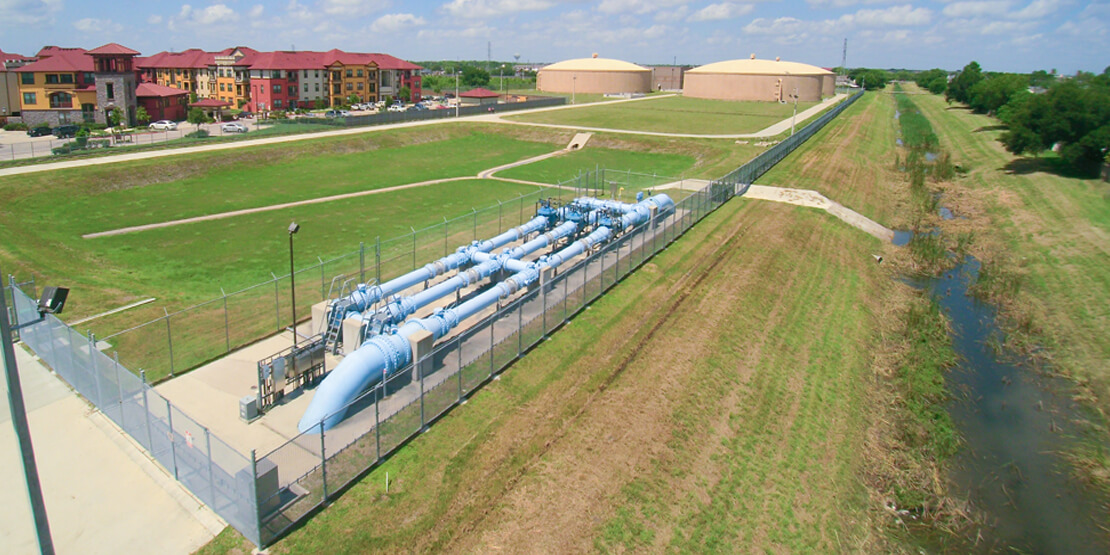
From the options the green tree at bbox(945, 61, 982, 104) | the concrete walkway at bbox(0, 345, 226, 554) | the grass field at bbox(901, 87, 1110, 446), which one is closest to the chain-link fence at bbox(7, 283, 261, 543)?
the concrete walkway at bbox(0, 345, 226, 554)

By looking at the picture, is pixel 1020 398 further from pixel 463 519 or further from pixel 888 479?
pixel 463 519

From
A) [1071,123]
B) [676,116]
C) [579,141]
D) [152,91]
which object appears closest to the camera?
[1071,123]

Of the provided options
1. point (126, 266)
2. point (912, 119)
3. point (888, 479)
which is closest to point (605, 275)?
point (888, 479)

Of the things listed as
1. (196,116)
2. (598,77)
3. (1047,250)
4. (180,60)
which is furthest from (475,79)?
(1047,250)

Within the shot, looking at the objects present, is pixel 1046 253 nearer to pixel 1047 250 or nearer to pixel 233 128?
pixel 1047 250

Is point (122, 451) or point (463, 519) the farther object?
point (122, 451)

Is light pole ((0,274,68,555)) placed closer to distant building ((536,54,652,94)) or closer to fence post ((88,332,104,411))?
fence post ((88,332,104,411))

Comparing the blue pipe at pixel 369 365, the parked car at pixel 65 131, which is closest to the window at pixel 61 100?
the parked car at pixel 65 131
